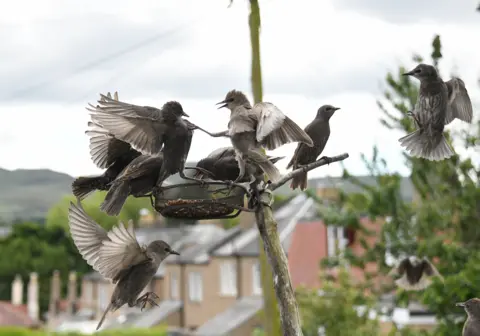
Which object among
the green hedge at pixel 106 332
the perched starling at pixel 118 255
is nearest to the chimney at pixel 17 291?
the green hedge at pixel 106 332

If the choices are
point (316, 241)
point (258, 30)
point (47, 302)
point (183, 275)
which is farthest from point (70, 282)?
point (258, 30)

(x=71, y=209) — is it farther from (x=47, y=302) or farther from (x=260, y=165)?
(x=47, y=302)

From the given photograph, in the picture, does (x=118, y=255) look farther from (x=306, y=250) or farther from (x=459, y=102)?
(x=306, y=250)

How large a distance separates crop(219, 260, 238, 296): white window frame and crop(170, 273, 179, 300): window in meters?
2.17

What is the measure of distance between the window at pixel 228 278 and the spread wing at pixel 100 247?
23.8 m

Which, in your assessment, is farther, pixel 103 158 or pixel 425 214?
pixel 425 214

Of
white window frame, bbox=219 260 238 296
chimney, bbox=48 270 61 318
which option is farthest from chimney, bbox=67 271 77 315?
white window frame, bbox=219 260 238 296

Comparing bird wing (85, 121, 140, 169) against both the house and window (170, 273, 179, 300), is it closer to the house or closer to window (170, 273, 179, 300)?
the house

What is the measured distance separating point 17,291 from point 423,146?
1461 inches

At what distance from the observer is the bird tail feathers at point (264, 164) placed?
1.61 m

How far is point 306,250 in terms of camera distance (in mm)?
19219

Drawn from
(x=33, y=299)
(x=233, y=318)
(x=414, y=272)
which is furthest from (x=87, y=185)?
(x=33, y=299)

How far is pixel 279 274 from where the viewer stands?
5.32ft

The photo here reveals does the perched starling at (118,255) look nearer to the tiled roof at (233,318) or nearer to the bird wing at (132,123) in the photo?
the bird wing at (132,123)
